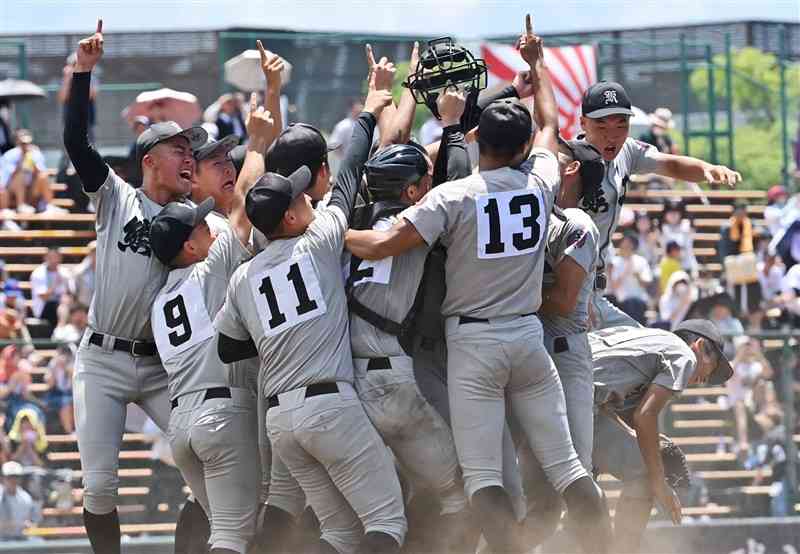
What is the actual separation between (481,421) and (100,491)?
6.97 ft

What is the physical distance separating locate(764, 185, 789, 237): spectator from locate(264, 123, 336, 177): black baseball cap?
1346 centimetres

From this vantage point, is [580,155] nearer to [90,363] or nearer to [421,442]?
[421,442]

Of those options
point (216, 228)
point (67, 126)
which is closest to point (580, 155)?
point (216, 228)

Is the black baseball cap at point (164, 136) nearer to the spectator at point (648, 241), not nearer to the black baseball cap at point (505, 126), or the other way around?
the black baseball cap at point (505, 126)

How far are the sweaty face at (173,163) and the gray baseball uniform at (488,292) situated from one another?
1557 mm

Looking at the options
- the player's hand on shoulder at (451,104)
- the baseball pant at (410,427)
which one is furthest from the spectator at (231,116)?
the baseball pant at (410,427)

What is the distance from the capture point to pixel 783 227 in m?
19.8

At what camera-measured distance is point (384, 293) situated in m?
7.97

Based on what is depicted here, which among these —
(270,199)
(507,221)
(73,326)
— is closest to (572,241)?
(507,221)

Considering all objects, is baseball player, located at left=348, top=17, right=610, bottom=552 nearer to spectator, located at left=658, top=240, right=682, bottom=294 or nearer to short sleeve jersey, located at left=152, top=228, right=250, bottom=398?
short sleeve jersey, located at left=152, top=228, right=250, bottom=398

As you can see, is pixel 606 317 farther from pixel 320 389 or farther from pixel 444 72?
pixel 320 389

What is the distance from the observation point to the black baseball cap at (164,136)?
8.73 m

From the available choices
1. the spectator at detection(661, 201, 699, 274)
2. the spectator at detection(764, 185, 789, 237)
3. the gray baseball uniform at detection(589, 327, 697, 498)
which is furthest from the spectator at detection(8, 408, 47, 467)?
the spectator at detection(764, 185, 789, 237)

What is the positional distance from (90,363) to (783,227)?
12794 mm
